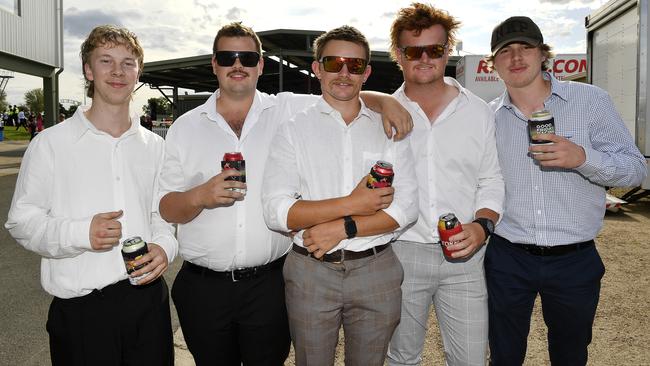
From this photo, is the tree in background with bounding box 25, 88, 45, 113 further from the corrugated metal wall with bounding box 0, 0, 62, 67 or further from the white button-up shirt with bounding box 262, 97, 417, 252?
the white button-up shirt with bounding box 262, 97, 417, 252

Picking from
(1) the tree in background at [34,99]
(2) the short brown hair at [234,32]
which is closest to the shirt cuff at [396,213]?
(2) the short brown hair at [234,32]

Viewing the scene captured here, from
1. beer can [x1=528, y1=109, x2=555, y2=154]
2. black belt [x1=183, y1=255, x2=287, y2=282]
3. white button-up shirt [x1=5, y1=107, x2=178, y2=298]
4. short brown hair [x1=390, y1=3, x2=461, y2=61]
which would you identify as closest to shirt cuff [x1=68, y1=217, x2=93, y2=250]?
white button-up shirt [x1=5, y1=107, x2=178, y2=298]

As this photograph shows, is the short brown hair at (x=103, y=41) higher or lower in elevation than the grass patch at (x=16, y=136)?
lower

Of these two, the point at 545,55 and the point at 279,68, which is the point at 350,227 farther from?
the point at 279,68

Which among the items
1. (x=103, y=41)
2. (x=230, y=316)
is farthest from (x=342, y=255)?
(x=103, y=41)

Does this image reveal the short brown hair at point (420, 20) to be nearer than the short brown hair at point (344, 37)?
No

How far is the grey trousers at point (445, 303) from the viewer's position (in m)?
2.70

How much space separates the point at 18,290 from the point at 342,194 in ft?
14.3

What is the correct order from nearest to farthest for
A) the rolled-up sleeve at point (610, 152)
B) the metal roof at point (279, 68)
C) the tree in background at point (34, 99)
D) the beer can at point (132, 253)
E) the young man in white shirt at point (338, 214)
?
the beer can at point (132, 253) → the young man in white shirt at point (338, 214) → the rolled-up sleeve at point (610, 152) → the metal roof at point (279, 68) → the tree in background at point (34, 99)

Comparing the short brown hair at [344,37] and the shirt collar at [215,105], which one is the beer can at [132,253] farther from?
the short brown hair at [344,37]

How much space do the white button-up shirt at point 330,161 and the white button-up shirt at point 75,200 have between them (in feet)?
2.36

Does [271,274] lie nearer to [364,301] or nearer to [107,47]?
[364,301]

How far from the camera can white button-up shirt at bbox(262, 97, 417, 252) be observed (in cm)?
236

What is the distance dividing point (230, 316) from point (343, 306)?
68cm
